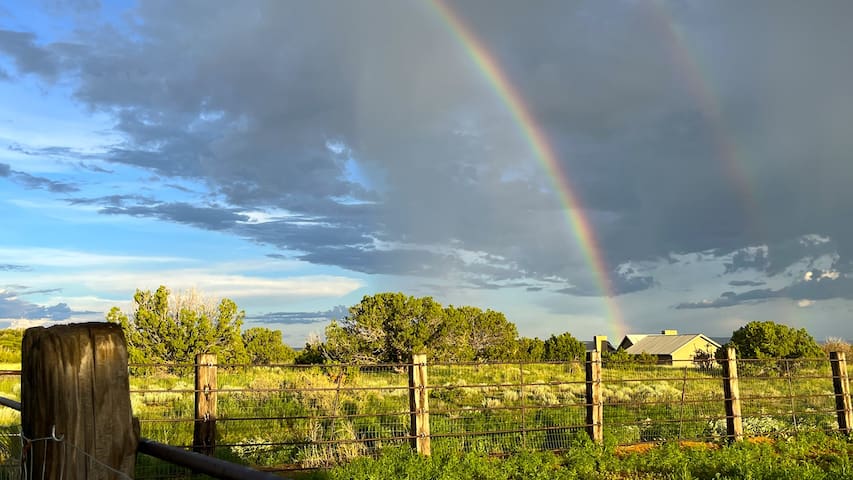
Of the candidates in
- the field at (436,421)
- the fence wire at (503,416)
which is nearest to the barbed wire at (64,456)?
the field at (436,421)

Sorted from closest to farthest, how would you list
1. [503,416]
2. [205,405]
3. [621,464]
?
[205,405]
[621,464]
[503,416]

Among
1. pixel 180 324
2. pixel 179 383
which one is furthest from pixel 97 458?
pixel 180 324

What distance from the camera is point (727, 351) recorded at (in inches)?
493

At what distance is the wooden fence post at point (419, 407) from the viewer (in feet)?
32.0

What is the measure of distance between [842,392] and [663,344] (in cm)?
5116

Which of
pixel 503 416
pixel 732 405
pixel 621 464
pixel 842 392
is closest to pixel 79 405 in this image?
pixel 621 464

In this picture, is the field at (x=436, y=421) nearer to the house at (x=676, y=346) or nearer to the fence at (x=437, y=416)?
the fence at (x=437, y=416)

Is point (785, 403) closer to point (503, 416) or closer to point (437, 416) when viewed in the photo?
point (503, 416)

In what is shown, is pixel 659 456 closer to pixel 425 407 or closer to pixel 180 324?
pixel 425 407

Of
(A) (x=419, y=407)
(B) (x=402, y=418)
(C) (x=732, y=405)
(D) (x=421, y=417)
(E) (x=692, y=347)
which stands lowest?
(E) (x=692, y=347)

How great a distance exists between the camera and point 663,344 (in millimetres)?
62125

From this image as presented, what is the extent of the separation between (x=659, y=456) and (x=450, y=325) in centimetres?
2239

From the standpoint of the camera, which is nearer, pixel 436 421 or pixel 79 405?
pixel 79 405

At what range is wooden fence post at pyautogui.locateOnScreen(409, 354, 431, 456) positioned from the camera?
32.0 feet
